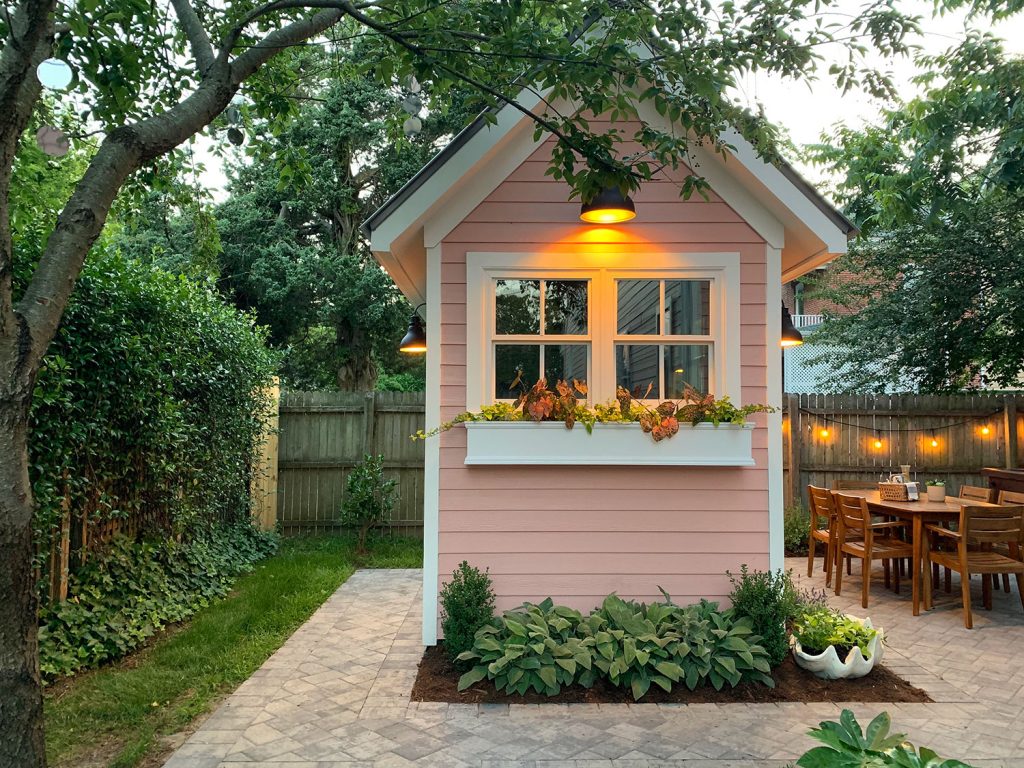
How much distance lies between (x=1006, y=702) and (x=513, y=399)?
338 centimetres

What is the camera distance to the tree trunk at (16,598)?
2.37 metres

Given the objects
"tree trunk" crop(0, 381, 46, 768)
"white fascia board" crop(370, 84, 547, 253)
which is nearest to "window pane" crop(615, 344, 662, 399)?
"white fascia board" crop(370, 84, 547, 253)

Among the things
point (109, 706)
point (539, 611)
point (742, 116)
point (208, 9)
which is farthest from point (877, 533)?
point (208, 9)

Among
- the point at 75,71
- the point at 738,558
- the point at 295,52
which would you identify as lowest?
the point at 738,558

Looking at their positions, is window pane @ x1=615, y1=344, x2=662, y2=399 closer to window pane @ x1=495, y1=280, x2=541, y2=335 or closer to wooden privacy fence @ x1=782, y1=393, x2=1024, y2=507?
window pane @ x1=495, y1=280, x2=541, y2=335

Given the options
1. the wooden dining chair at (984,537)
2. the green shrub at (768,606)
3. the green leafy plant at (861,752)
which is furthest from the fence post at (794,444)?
the green leafy plant at (861,752)

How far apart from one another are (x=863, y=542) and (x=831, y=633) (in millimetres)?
2542

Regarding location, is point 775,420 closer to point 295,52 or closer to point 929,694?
point 929,694

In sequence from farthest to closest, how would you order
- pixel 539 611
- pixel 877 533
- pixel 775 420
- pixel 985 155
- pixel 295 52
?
pixel 985 155 → pixel 877 533 → pixel 295 52 → pixel 775 420 → pixel 539 611

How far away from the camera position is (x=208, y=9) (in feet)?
15.8

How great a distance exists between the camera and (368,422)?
9.34 meters

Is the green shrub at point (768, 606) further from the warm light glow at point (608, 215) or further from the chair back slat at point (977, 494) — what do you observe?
the chair back slat at point (977, 494)

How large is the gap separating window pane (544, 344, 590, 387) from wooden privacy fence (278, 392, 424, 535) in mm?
4877

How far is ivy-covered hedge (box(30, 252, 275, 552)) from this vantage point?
399 centimetres
